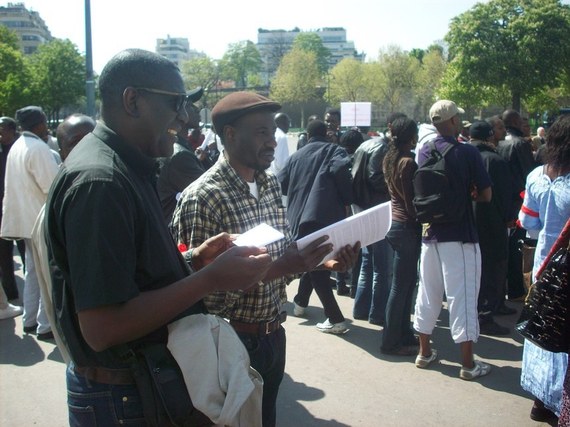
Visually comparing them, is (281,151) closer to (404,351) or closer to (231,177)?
(404,351)

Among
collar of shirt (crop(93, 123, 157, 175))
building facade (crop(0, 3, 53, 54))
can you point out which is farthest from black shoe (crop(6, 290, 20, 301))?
building facade (crop(0, 3, 53, 54))

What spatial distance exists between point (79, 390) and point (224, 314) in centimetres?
96

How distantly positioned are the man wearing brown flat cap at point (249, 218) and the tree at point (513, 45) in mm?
41305

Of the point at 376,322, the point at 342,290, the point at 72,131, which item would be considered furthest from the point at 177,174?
the point at 342,290

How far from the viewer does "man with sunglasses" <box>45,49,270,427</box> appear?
1516mm

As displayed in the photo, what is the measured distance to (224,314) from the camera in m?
2.66

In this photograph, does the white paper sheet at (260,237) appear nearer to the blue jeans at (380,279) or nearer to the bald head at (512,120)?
the blue jeans at (380,279)

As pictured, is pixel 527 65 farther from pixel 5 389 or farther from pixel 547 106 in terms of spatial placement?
pixel 5 389

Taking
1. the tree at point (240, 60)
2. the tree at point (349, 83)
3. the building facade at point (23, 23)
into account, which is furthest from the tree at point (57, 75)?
the building facade at point (23, 23)

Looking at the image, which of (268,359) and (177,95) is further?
(268,359)

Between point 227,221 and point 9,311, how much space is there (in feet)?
15.8

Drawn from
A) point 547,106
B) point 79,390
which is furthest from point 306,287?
point 547,106

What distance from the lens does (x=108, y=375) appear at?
5.65 ft

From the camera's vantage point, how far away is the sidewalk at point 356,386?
4.04m
